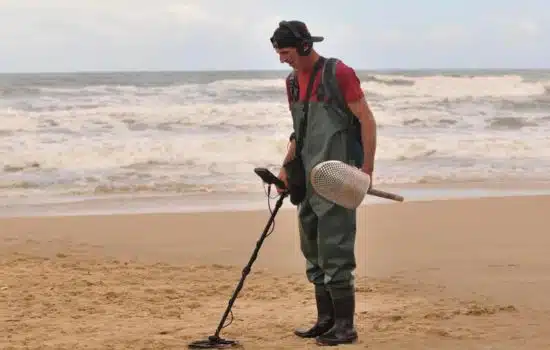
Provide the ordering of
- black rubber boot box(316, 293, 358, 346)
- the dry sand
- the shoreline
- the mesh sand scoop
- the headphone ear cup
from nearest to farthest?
1. the mesh sand scoop
2. the headphone ear cup
3. black rubber boot box(316, 293, 358, 346)
4. the dry sand
5. the shoreline

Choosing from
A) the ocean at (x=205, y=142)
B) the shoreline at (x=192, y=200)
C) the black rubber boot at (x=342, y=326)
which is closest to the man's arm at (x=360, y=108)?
the black rubber boot at (x=342, y=326)

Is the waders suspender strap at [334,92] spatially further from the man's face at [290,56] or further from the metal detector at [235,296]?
the metal detector at [235,296]

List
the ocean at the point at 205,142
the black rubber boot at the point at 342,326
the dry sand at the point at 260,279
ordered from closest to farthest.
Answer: the black rubber boot at the point at 342,326 → the dry sand at the point at 260,279 → the ocean at the point at 205,142

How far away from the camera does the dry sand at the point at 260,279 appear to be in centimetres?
491

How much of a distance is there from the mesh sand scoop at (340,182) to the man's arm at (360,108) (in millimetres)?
107

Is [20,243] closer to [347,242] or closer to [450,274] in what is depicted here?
[450,274]

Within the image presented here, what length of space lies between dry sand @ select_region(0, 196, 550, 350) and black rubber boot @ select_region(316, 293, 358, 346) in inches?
3.4

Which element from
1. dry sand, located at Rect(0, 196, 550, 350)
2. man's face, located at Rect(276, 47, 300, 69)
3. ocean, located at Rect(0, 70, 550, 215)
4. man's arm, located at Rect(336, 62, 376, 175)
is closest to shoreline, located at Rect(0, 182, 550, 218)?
ocean, located at Rect(0, 70, 550, 215)

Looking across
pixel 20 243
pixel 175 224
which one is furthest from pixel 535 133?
pixel 20 243

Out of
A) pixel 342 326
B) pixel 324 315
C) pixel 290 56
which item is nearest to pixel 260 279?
pixel 324 315

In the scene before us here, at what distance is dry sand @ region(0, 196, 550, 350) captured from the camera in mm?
4906

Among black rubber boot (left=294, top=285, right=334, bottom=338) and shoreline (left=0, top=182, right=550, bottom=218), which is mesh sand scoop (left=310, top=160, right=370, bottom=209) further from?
shoreline (left=0, top=182, right=550, bottom=218)

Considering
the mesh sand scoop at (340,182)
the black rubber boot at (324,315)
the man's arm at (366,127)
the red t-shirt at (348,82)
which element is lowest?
the black rubber boot at (324,315)

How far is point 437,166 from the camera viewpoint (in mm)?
15320
